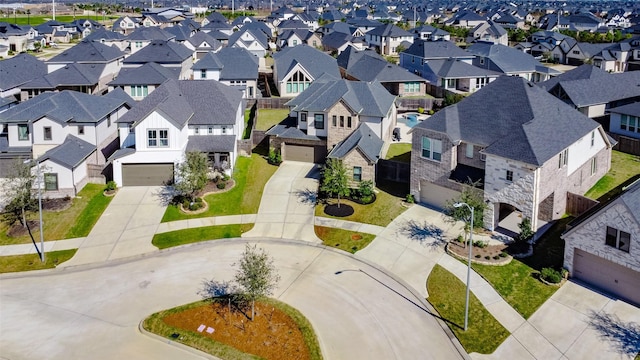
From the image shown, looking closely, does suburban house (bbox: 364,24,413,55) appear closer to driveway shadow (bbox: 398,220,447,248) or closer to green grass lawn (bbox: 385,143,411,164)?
green grass lawn (bbox: 385,143,411,164)

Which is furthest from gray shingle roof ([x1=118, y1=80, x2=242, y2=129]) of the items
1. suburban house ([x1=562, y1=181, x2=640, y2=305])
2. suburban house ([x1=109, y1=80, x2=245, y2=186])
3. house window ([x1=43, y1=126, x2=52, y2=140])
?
suburban house ([x1=562, y1=181, x2=640, y2=305])

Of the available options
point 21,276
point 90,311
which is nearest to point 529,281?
point 90,311

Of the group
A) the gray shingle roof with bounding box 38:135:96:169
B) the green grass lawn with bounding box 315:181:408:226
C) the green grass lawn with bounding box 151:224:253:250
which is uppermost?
the gray shingle roof with bounding box 38:135:96:169

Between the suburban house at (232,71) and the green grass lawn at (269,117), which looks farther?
the suburban house at (232,71)

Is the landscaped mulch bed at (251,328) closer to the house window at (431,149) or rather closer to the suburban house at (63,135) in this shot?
the house window at (431,149)

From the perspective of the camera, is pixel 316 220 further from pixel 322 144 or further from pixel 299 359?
pixel 299 359

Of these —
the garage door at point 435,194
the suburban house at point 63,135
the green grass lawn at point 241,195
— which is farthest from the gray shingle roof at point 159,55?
the garage door at point 435,194

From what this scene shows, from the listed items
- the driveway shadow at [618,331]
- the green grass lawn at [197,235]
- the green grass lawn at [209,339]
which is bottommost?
the green grass lawn at [209,339]

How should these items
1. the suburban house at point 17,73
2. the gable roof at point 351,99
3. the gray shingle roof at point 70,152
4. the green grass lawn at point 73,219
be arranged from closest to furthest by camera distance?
1. the green grass lawn at point 73,219
2. the gray shingle roof at point 70,152
3. the gable roof at point 351,99
4. the suburban house at point 17,73
